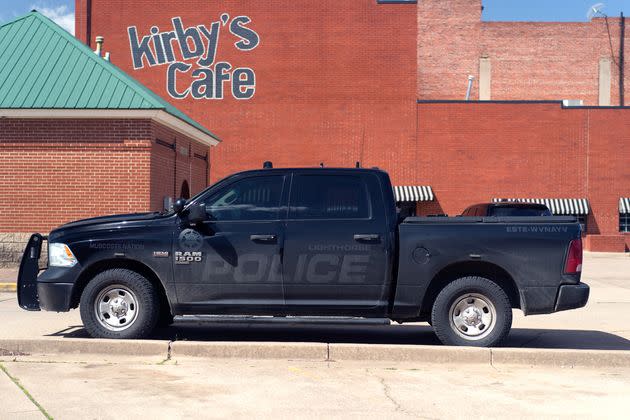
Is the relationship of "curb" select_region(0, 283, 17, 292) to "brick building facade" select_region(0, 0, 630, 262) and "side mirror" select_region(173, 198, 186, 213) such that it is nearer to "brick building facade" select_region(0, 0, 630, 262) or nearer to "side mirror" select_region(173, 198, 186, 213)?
"side mirror" select_region(173, 198, 186, 213)

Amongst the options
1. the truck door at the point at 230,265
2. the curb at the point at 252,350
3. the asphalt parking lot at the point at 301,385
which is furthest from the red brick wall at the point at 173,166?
the curb at the point at 252,350

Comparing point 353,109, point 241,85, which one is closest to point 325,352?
point 353,109

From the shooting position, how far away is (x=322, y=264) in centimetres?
919

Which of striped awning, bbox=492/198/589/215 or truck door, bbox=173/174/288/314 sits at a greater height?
striped awning, bbox=492/198/589/215

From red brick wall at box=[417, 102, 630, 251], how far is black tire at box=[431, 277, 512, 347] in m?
30.8

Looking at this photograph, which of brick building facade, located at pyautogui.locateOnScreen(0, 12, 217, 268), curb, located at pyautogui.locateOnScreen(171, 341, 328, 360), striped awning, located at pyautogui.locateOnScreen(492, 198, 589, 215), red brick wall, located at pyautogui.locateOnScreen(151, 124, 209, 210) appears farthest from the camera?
striped awning, located at pyautogui.locateOnScreen(492, 198, 589, 215)

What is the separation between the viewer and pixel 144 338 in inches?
368

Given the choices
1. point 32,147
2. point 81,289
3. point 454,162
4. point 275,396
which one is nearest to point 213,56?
point 454,162

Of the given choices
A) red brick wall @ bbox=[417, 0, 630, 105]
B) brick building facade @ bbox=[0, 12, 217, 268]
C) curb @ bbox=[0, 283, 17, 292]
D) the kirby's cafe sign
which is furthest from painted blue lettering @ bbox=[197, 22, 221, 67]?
curb @ bbox=[0, 283, 17, 292]

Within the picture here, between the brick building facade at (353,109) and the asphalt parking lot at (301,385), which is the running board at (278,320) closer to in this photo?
the asphalt parking lot at (301,385)

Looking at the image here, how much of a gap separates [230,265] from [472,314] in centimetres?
271

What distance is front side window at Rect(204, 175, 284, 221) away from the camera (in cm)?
941

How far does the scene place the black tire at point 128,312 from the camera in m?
9.25

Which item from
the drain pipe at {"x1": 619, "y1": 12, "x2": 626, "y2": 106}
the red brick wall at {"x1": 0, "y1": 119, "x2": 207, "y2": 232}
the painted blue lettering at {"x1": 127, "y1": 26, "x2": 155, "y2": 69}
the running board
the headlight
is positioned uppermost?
the drain pipe at {"x1": 619, "y1": 12, "x2": 626, "y2": 106}
